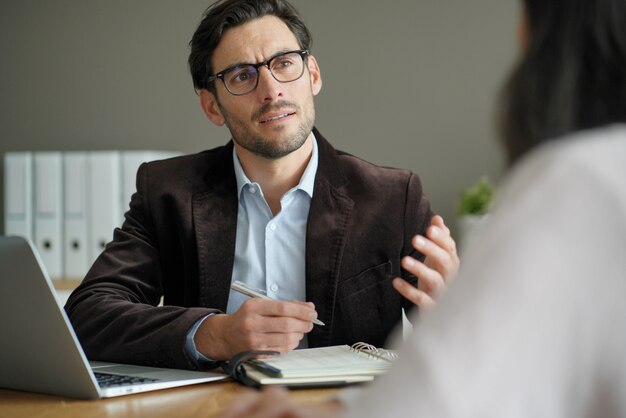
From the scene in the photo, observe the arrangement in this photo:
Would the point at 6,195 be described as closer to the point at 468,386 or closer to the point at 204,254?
the point at 204,254

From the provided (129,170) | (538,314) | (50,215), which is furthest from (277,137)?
(50,215)

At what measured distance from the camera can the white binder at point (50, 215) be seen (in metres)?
3.76

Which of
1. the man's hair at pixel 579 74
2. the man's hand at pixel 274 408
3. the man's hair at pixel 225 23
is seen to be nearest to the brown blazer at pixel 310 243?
the man's hair at pixel 225 23

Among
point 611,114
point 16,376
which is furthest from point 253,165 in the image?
point 611,114

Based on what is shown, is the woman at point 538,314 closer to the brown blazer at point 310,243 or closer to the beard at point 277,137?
the brown blazer at point 310,243

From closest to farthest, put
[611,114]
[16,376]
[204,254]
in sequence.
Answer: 1. [611,114]
2. [16,376]
3. [204,254]

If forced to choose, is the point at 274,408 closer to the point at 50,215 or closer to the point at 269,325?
the point at 269,325

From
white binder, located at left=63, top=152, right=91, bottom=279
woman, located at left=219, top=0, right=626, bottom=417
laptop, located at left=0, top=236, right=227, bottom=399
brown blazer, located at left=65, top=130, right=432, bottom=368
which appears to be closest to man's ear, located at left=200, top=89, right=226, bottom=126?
brown blazer, located at left=65, top=130, right=432, bottom=368

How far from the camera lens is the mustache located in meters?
2.07

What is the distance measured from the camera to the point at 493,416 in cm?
59

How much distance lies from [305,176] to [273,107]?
18 centimetres

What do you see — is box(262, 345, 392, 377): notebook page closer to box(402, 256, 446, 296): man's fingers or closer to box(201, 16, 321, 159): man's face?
box(402, 256, 446, 296): man's fingers

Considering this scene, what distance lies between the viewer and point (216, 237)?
201 cm

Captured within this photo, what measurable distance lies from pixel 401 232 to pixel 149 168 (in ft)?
2.07
